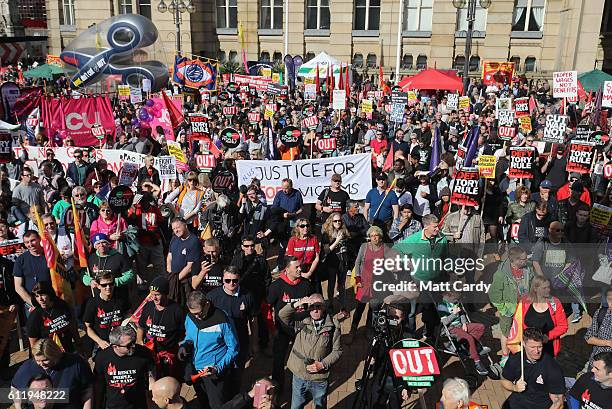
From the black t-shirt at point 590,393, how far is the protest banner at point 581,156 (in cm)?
687

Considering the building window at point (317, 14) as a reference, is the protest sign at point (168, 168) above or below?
below

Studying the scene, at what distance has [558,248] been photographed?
764 cm

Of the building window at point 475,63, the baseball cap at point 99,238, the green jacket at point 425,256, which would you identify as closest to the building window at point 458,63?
the building window at point 475,63

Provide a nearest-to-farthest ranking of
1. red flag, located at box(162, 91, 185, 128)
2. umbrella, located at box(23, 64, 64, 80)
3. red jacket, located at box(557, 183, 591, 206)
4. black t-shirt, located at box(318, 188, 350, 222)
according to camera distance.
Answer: black t-shirt, located at box(318, 188, 350, 222) < red jacket, located at box(557, 183, 591, 206) < red flag, located at box(162, 91, 185, 128) < umbrella, located at box(23, 64, 64, 80)

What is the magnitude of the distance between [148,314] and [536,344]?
371 cm

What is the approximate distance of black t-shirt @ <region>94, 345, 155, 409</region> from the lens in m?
4.82

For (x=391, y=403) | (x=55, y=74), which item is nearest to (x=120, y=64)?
(x=55, y=74)

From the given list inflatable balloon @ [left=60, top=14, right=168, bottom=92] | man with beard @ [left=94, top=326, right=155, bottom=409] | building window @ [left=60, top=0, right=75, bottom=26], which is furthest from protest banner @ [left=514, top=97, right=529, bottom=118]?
Answer: building window @ [left=60, top=0, right=75, bottom=26]

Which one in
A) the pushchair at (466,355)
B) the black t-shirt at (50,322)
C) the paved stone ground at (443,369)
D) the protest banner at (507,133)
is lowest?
the paved stone ground at (443,369)

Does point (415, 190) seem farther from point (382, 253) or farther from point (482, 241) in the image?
point (382, 253)

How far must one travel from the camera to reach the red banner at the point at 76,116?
15422 millimetres

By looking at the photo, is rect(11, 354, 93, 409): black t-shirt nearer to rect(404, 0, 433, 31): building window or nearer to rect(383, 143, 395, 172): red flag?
rect(383, 143, 395, 172): red flag

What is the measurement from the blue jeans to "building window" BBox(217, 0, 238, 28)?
1539 inches

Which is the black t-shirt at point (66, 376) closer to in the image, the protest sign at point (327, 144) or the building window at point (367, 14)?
the protest sign at point (327, 144)
